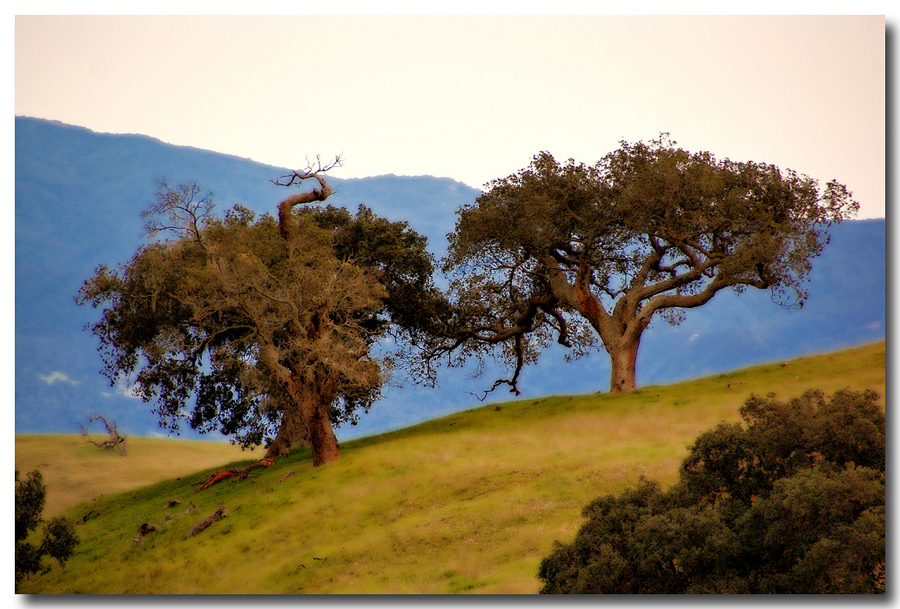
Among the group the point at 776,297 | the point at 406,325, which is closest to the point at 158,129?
the point at 406,325

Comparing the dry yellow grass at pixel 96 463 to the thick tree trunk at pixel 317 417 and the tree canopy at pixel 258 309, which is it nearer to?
the tree canopy at pixel 258 309

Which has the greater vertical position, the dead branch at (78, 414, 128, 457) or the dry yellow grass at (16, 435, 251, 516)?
the dead branch at (78, 414, 128, 457)

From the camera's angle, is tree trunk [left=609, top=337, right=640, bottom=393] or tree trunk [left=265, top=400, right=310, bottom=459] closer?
tree trunk [left=609, top=337, right=640, bottom=393]

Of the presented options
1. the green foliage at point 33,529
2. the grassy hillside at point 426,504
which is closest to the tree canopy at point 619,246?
the grassy hillside at point 426,504

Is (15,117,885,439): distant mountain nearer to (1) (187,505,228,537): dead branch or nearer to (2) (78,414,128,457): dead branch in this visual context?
(2) (78,414,128,457): dead branch

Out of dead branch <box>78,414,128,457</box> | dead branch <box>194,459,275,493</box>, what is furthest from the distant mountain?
dead branch <box>194,459,275,493</box>

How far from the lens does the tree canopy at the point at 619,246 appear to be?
2077cm

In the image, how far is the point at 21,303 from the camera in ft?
46.4

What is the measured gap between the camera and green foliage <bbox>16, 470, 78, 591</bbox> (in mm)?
12430

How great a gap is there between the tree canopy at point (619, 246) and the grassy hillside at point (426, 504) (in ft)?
8.96

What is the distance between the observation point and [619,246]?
2384 cm

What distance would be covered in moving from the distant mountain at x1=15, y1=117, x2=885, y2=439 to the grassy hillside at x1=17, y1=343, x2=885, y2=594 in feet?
3.85

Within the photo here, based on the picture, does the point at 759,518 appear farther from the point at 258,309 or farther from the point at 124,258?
the point at 124,258

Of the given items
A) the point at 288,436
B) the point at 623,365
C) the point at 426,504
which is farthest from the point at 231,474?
the point at 623,365
